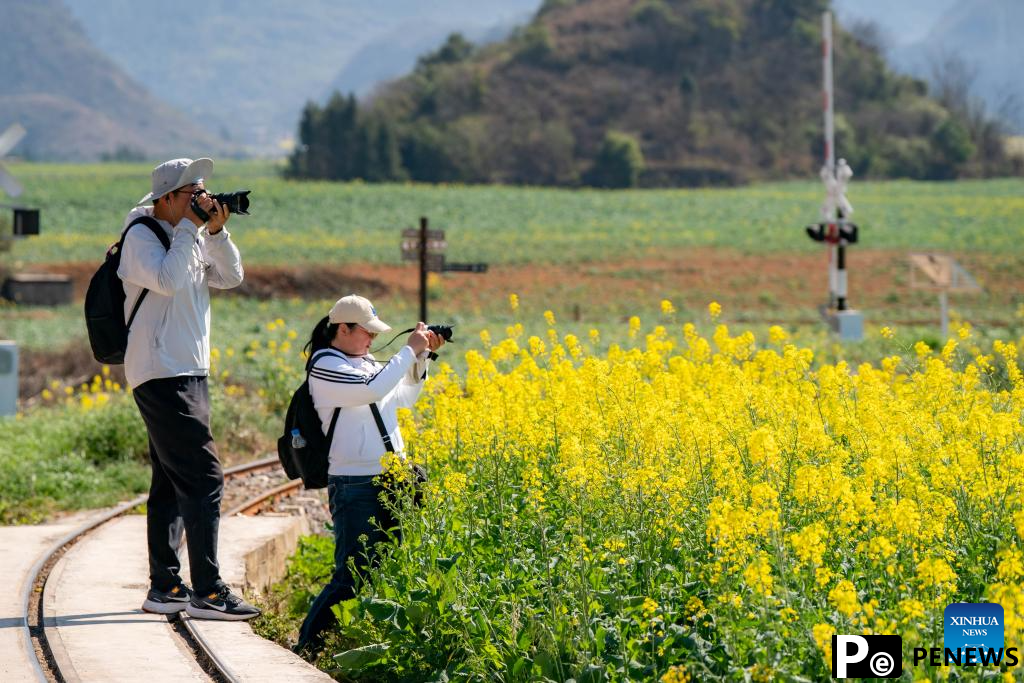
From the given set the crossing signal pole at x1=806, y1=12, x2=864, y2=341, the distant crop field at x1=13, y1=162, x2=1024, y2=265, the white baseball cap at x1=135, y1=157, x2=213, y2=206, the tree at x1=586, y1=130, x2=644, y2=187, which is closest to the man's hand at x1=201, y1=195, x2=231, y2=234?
the white baseball cap at x1=135, y1=157, x2=213, y2=206

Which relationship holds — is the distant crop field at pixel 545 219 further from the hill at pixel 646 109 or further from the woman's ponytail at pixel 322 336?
the woman's ponytail at pixel 322 336

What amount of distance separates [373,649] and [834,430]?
98.8 inches

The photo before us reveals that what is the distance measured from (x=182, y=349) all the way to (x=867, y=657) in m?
3.35

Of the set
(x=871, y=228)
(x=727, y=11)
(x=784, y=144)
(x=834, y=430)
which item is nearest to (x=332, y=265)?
(x=871, y=228)

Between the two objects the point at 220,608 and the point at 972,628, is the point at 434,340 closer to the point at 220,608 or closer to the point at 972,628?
the point at 220,608

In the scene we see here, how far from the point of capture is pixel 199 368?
6512mm

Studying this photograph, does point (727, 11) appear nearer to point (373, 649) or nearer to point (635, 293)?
point (635, 293)

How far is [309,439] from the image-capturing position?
21.3 ft

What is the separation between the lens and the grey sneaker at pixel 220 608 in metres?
6.62

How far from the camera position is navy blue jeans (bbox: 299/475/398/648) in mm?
6512

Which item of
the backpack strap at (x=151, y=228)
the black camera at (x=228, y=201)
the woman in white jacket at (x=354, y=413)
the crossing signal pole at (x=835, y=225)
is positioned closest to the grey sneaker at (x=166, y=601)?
the woman in white jacket at (x=354, y=413)

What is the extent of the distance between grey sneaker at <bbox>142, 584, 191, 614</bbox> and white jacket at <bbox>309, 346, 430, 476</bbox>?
955mm

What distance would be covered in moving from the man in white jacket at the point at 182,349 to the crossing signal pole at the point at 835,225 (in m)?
14.3

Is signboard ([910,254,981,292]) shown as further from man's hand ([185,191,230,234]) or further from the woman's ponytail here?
man's hand ([185,191,230,234])
